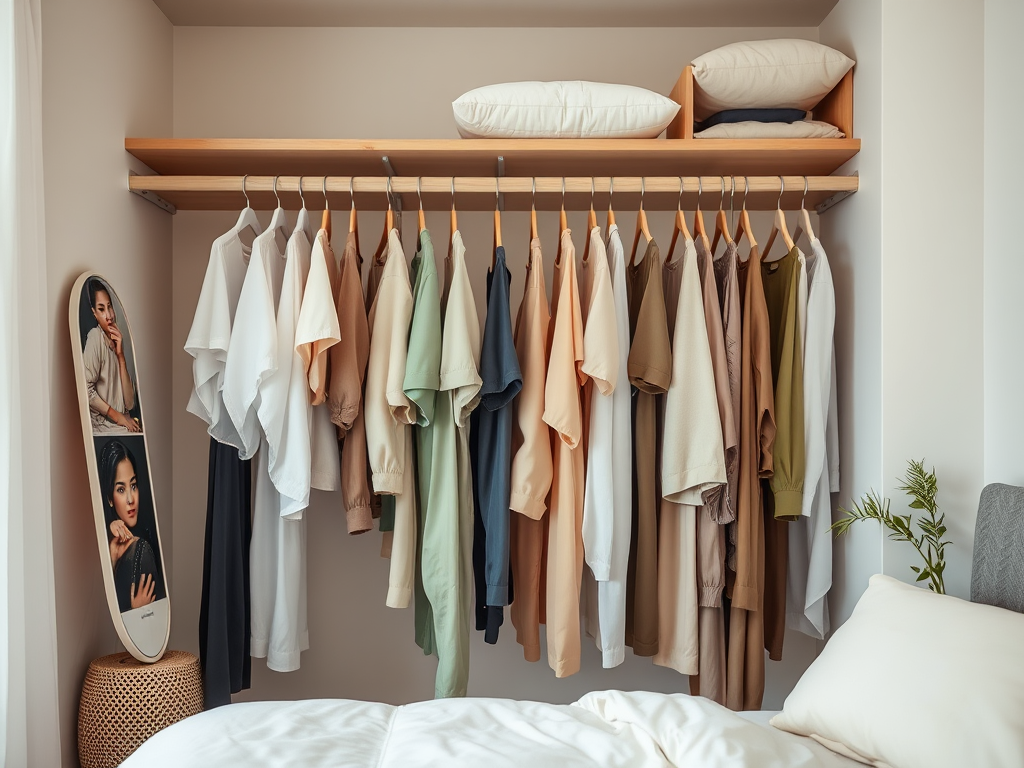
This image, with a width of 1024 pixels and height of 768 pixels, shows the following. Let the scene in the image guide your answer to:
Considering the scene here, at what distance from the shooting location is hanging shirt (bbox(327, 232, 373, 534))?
208 centimetres

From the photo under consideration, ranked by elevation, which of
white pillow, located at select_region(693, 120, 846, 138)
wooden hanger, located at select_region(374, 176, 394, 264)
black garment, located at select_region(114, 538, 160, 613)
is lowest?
black garment, located at select_region(114, 538, 160, 613)

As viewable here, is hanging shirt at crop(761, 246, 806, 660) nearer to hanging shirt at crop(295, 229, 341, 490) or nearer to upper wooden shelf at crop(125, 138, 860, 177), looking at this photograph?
upper wooden shelf at crop(125, 138, 860, 177)

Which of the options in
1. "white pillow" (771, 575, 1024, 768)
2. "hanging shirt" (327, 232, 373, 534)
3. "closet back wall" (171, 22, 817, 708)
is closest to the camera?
"white pillow" (771, 575, 1024, 768)

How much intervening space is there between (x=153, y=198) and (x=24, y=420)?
0.92 metres

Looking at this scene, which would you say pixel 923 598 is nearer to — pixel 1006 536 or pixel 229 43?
pixel 1006 536

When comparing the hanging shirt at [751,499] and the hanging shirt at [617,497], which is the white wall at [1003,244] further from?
the hanging shirt at [617,497]

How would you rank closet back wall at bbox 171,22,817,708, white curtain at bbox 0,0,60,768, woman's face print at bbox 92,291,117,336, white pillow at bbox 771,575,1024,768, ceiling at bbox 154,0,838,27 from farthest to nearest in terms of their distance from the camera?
closet back wall at bbox 171,22,817,708
ceiling at bbox 154,0,838,27
woman's face print at bbox 92,291,117,336
white curtain at bbox 0,0,60,768
white pillow at bbox 771,575,1024,768

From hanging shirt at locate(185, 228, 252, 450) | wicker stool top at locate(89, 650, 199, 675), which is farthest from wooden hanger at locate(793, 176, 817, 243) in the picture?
wicker stool top at locate(89, 650, 199, 675)

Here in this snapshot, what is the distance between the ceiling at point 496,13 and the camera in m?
2.44

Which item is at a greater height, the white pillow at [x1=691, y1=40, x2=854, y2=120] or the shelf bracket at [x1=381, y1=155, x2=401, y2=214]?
the white pillow at [x1=691, y1=40, x2=854, y2=120]

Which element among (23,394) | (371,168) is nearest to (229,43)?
(371,168)

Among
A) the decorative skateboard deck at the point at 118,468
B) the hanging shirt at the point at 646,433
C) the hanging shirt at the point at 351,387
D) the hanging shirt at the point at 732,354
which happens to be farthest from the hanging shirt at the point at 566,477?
the decorative skateboard deck at the point at 118,468

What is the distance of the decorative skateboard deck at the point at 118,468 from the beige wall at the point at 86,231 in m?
0.06

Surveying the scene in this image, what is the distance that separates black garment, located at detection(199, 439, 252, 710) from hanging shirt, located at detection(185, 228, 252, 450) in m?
0.10
